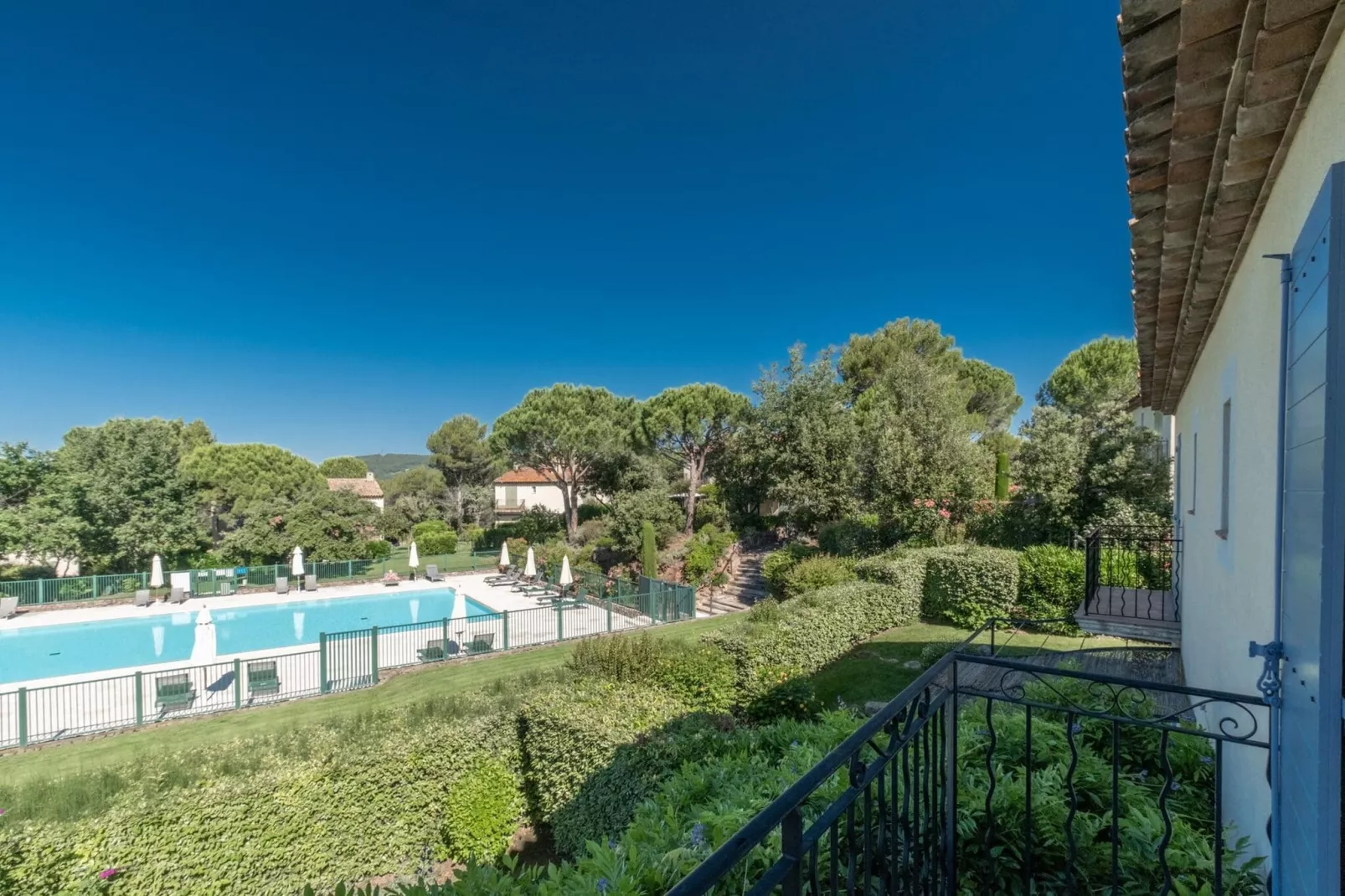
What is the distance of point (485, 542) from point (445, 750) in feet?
87.7

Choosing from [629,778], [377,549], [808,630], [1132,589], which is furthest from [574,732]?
[377,549]

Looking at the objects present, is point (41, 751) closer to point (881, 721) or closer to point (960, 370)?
point (881, 721)

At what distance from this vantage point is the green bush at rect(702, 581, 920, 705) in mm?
7691

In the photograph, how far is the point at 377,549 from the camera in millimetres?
28016

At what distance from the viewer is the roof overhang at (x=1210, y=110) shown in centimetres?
151

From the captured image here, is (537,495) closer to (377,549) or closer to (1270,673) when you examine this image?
(377,549)

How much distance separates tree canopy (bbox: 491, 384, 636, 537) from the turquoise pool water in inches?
333

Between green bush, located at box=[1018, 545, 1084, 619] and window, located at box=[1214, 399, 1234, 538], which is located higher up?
window, located at box=[1214, 399, 1234, 538]

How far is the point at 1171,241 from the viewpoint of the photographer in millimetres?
2943

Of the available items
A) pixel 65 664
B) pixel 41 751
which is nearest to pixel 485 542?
pixel 65 664

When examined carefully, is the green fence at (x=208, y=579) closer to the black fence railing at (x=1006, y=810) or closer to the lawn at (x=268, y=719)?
the lawn at (x=268, y=719)

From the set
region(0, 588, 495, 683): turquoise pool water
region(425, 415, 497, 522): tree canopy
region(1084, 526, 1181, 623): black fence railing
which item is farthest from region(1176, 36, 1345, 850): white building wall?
region(425, 415, 497, 522): tree canopy

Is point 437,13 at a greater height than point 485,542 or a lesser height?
greater

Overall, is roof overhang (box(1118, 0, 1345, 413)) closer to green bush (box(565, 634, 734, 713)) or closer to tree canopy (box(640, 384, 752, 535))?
green bush (box(565, 634, 734, 713))
